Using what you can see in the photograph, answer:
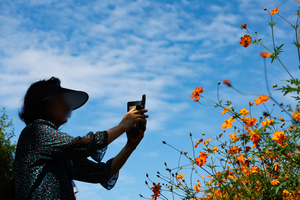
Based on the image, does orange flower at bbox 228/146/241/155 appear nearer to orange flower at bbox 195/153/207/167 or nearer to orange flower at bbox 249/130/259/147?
orange flower at bbox 195/153/207/167

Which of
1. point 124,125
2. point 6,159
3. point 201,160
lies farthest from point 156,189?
point 6,159

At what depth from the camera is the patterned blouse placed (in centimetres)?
173

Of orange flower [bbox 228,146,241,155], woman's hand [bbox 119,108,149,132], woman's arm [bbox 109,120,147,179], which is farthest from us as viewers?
orange flower [bbox 228,146,241,155]

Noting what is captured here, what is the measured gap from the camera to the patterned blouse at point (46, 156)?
1730mm

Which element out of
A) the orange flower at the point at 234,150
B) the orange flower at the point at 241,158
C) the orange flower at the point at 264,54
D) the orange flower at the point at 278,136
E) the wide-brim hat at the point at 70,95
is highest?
the orange flower at the point at 264,54

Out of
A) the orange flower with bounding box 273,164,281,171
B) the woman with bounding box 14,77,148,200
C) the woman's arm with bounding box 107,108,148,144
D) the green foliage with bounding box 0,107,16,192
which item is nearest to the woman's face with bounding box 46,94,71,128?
the woman with bounding box 14,77,148,200

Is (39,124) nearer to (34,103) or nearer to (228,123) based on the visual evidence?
(34,103)

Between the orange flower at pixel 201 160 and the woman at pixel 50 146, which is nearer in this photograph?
the woman at pixel 50 146

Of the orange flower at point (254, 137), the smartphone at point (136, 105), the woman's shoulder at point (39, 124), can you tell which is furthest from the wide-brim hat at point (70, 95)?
the orange flower at point (254, 137)

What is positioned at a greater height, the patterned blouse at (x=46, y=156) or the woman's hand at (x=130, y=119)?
the woman's hand at (x=130, y=119)

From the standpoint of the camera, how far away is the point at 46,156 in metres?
1.79

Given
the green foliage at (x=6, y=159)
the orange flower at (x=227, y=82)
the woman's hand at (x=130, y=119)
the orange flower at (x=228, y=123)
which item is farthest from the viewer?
the green foliage at (x=6, y=159)

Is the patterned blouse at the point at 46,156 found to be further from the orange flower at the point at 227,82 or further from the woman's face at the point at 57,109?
the orange flower at the point at 227,82

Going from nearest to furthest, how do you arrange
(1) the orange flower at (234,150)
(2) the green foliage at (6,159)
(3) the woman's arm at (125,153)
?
(3) the woman's arm at (125,153) → (1) the orange flower at (234,150) → (2) the green foliage at (6,159)
